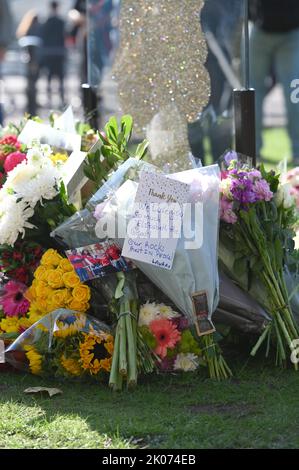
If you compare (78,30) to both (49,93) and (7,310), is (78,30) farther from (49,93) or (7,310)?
(7,310)

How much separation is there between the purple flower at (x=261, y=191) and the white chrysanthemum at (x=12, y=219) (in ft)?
2.87

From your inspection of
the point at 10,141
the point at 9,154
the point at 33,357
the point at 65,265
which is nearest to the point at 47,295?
the point at 65,265

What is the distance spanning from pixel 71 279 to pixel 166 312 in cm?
38

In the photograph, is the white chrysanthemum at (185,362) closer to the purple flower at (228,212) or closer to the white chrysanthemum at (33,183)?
the purple flower at (228,212)

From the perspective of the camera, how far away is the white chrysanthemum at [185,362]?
3545 mm

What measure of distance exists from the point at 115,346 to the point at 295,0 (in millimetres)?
4058

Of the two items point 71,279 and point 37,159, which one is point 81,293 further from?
point 37,159

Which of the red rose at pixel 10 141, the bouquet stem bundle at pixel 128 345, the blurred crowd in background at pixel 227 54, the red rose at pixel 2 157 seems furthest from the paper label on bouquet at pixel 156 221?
the blurred crowd in background at pixel 227 54

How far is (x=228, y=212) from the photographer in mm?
3559

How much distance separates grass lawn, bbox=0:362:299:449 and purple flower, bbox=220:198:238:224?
576mm

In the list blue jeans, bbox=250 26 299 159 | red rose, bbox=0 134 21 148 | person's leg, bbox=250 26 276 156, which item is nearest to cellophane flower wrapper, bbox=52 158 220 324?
red rose, bbox=0 134 21 148

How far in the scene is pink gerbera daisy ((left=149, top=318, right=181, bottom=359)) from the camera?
11.5 ft

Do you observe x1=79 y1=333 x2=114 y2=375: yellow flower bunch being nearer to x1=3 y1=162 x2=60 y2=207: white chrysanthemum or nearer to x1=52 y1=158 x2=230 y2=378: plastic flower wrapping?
x1=52 y1=158 x2=230 y2=378: plastic flower wrapping
